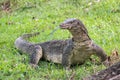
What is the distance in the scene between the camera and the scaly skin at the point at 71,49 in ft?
19.1

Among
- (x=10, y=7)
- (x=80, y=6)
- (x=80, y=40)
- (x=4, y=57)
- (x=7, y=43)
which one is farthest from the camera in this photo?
(x=10, y=7)

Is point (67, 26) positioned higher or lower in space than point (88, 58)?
higher

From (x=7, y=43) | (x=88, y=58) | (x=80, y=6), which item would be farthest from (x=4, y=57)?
(x=80, y=6)

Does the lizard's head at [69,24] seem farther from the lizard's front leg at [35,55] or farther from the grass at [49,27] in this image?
the lizard's front leg at [35,55]

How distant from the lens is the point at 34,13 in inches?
394

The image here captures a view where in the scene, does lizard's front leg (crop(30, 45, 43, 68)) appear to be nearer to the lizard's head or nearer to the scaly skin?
the scaly skin

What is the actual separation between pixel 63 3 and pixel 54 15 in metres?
0.87

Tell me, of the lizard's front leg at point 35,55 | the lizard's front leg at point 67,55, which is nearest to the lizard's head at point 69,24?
the lizard's front leg at point 67,55

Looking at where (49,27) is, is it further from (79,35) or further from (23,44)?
(79,35)

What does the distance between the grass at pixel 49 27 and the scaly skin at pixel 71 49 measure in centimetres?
12

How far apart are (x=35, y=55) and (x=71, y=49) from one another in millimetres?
856

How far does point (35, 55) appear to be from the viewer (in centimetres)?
666

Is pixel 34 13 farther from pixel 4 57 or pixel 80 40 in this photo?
pixel 80 40

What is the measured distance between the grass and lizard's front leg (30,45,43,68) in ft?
Result: 0.32
